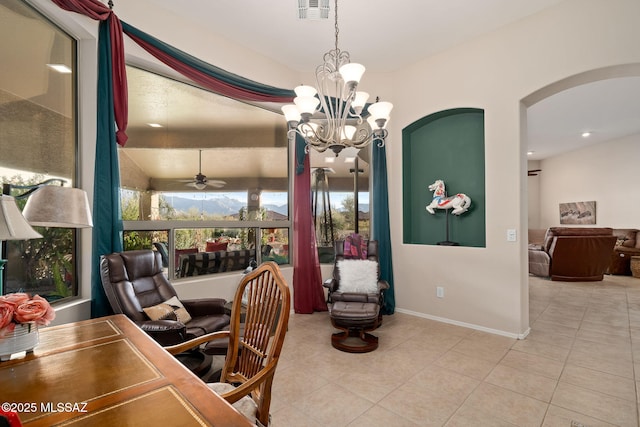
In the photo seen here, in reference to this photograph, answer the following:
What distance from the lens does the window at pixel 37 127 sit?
1978 millimetres

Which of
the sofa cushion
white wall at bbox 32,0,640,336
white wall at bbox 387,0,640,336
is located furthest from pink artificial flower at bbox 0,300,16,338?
the sofa cushion

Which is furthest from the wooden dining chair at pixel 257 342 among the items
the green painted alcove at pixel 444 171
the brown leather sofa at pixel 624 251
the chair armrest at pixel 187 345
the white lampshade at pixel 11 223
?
the brown leather sofa at pixel 624 251

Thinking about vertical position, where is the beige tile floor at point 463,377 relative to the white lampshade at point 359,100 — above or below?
below

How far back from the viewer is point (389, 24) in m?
3.30

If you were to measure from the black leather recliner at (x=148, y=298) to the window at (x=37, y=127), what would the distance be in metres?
0.38

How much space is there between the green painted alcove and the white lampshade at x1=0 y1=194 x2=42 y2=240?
12.7ft

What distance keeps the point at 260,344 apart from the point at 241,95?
2984 mm

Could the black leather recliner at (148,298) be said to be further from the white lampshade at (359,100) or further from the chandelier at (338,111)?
the white lampshade at (359,100)

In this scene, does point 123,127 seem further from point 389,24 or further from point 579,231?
point 579,231

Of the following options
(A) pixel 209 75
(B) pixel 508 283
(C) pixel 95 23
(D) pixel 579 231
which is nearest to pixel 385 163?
(B) pixel 508 283

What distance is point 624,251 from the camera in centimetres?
658

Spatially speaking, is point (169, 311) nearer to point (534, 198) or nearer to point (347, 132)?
point (347, 132)

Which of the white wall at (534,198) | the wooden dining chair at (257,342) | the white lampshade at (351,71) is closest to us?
the wooden dining chair at (257,342)

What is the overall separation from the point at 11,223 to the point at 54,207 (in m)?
0.19
